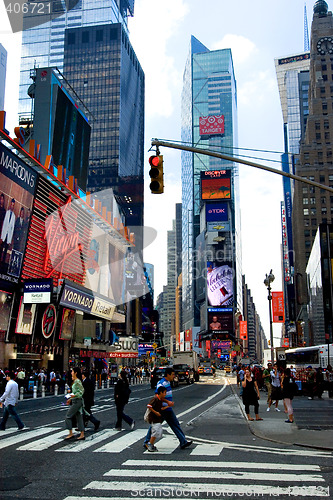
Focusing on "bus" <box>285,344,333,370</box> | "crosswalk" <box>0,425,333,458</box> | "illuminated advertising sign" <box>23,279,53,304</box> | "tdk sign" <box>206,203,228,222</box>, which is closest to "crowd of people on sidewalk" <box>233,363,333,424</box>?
"crosswalk" <box>0,425,333,458</box>

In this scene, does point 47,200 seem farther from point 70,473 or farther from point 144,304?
point 144,304

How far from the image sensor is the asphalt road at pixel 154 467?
7.50 meters

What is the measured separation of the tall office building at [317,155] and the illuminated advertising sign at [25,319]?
89114 mm

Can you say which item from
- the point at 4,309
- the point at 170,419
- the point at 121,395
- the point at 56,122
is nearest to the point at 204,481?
the point at 170,419

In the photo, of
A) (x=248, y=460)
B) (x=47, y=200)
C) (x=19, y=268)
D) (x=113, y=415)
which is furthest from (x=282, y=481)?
(x=47, y=200)

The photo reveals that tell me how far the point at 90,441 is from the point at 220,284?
507 feet

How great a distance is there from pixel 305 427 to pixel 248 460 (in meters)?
6.16

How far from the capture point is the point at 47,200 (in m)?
48.8

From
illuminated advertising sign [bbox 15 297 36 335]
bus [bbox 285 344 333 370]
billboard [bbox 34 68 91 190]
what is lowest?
bus [bbox 285 344 333 370]

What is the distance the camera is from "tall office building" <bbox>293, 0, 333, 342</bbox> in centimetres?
12206

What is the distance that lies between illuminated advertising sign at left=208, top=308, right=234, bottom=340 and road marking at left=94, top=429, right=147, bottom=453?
6057 inches

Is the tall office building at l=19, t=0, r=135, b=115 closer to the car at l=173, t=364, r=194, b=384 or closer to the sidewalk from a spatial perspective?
the car at l=173, t=364, r=194, b=384

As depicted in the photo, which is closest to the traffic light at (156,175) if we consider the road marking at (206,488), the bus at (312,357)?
the road marking at (206,488)

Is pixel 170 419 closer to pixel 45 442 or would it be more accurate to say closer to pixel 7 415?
pixel 45 442
